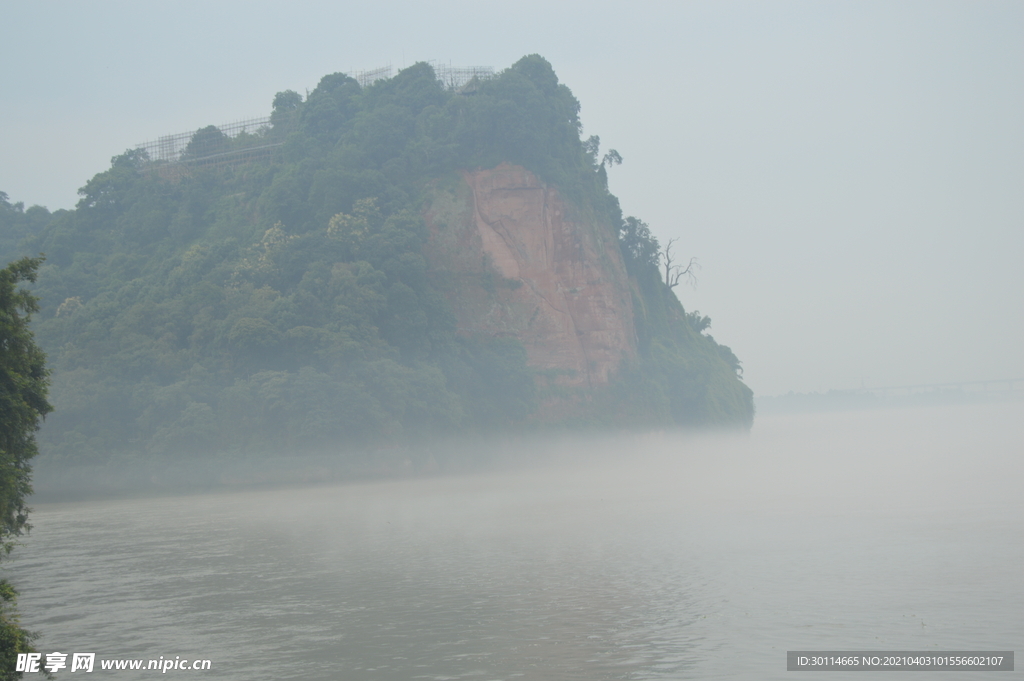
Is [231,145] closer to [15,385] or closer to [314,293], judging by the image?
[314,293]

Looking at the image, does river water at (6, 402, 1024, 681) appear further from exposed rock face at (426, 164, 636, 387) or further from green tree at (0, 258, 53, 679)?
exposed rock face at (426, 164, 636, 387)

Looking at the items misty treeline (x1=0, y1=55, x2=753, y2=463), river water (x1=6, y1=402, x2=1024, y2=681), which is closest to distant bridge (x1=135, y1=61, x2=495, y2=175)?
misty treeline (x1=0, y1=55, x2=753, y2=463)

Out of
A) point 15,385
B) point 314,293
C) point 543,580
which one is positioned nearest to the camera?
point 15,385

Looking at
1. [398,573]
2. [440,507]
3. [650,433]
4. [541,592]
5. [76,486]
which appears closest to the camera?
[541,592]

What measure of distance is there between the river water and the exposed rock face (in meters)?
25.8

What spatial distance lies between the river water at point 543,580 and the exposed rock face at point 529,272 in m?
25.8

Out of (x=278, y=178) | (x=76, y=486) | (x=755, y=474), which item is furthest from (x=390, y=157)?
(x=755, y=474)

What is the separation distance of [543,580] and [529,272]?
44.7 m

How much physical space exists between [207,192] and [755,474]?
47363mm

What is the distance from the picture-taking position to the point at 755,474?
40.4 metres

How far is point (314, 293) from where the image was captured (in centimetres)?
5094

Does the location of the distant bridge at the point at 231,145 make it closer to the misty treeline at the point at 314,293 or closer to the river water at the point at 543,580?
the misty treeline at the point at 314,293

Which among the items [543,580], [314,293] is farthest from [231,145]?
[543,580]

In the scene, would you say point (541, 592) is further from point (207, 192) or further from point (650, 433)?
point (207, 192)
